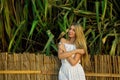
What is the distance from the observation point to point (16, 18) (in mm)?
6090

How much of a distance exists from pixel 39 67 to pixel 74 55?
606 millimetres

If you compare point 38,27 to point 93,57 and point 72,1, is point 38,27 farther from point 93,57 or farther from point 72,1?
point 93,57

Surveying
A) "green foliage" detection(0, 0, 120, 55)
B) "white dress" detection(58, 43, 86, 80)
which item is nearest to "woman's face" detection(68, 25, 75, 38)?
"white dress" detection(58, 43, 86, 80)

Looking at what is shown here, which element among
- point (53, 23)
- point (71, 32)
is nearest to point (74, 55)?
point (71, 32)

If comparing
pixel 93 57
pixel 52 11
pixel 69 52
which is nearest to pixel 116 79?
pixel 93 57

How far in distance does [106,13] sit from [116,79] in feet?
3.89

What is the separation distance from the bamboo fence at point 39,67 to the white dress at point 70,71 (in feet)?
0.73

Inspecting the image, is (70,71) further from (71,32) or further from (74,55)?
(71,32)

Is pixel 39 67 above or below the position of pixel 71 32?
below

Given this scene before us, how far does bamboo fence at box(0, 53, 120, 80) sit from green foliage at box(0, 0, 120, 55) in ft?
0.63

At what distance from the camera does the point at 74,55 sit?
5199 millimetres

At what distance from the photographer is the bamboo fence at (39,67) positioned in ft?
17.8

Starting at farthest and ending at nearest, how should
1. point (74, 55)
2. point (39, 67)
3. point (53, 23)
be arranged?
point (53, 23)
point (39, 67)
point (74, 55)

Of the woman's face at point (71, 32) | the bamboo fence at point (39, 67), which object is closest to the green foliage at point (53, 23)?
the bamboo fence at point (39, 67)
